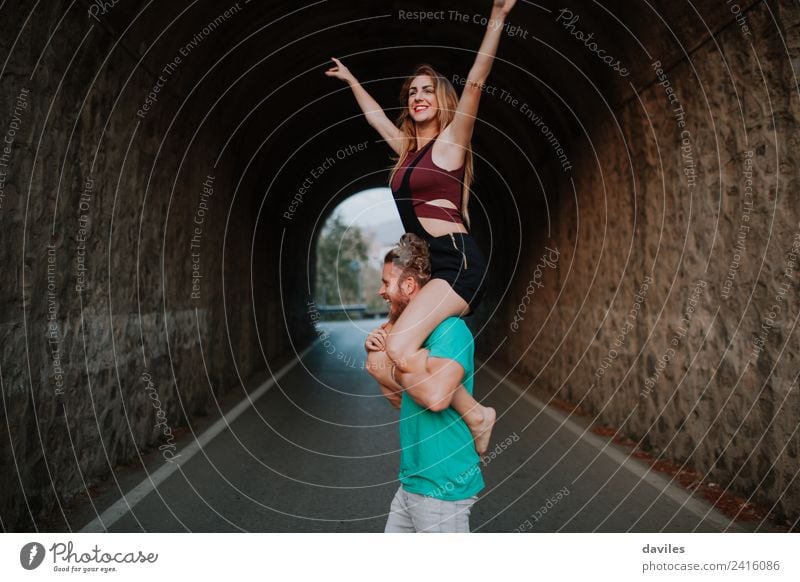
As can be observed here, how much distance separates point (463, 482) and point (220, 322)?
8.90 metres

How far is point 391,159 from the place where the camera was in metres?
3.29

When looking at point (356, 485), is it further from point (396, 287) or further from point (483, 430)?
point (396, 287)

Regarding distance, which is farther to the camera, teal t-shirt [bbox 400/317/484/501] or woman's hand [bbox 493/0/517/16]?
woman's hand [bbox 493/0/517/16]
